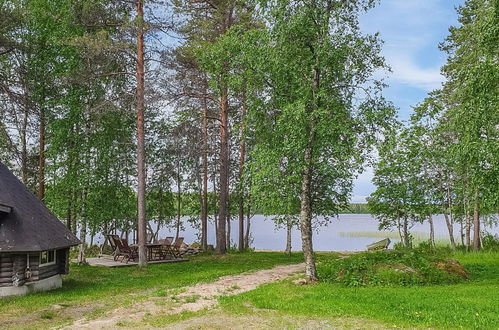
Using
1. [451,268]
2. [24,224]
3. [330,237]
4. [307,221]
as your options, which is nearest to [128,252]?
[24,224]

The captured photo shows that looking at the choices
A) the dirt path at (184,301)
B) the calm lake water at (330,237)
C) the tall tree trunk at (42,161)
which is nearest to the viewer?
the dirt path at (184,301)

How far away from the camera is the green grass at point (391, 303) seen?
8.55m

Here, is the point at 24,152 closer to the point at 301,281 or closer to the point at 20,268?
the point at 20,268

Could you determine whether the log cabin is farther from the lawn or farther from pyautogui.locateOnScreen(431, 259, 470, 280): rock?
pyautogui.locateOnScreen(431, 259, 470, 280): rock

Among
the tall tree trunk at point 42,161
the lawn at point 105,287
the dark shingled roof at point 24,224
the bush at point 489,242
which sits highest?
the tall tree trunk at point 42,161

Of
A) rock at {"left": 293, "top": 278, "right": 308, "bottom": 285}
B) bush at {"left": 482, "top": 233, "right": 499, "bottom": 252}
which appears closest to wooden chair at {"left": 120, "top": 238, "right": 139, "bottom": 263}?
rock at {"left": 293, "top": 278, "right": 308, "bottom": 285}

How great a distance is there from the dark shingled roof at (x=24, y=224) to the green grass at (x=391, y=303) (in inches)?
237

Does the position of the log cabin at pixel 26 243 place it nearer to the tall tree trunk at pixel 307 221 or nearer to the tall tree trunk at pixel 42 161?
the tall tree trunk at pixel 42 161

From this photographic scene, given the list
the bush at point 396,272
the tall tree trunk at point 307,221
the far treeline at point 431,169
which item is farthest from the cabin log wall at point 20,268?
the far treeline at point 431,169

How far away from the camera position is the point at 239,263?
66.3 ft

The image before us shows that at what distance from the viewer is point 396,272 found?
13344 millimetres

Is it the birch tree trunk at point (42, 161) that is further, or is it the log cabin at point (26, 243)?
the birch tree trunk at point (42, 161)

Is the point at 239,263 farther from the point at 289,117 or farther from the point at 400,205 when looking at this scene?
the point at 400,205

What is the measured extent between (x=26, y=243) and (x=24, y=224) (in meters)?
0.90
